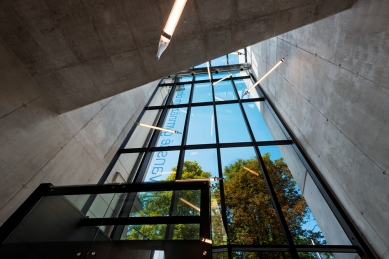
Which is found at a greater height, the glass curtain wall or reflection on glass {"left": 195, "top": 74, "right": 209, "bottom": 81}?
reflection on glass {"left": 195, "top": 74, "right": 209, "bottom": 81}

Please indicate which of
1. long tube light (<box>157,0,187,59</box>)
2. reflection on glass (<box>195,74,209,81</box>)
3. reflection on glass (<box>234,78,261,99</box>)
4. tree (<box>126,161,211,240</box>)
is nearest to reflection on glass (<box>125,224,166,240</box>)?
tree (<box>126,161,211,240</box>)

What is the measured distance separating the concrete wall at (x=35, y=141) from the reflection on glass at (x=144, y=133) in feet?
4.44

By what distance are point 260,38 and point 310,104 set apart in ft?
7.41

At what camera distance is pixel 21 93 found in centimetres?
327

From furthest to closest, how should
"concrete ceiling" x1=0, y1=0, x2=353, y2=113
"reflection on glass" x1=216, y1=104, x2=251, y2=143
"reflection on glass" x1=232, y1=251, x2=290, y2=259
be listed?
1. "reflection on glass" x1=216, y1=104, x2=251, y2=143
2. "reflection on glass" x1=232, y1=251, x2=290, y2=259
3. "concrete ceiling" x1=0, y1=0, x2=353, y2=113

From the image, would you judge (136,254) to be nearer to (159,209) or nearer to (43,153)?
(159,209)

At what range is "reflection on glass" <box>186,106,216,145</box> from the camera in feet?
19.9

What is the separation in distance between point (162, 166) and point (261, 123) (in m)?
3.85

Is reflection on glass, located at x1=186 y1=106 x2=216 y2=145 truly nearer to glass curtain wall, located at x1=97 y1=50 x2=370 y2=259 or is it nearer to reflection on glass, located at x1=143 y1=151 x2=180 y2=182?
glass curtain wall, located at x1=97 y1=50 x2=370 y2=259

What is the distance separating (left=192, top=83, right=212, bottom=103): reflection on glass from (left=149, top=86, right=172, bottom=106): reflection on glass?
1.57 metres

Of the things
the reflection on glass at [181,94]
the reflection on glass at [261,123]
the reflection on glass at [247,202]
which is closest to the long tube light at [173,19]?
the reflection on glass at [247,202]

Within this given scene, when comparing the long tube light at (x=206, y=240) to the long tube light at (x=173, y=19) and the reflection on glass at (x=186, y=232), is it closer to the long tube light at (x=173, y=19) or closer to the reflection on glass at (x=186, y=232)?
the reflection on glass at (x=186, y=232)

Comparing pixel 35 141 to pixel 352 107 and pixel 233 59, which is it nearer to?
pixel 352 107

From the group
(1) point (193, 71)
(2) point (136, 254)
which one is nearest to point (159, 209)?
(2) point (136, 254)
